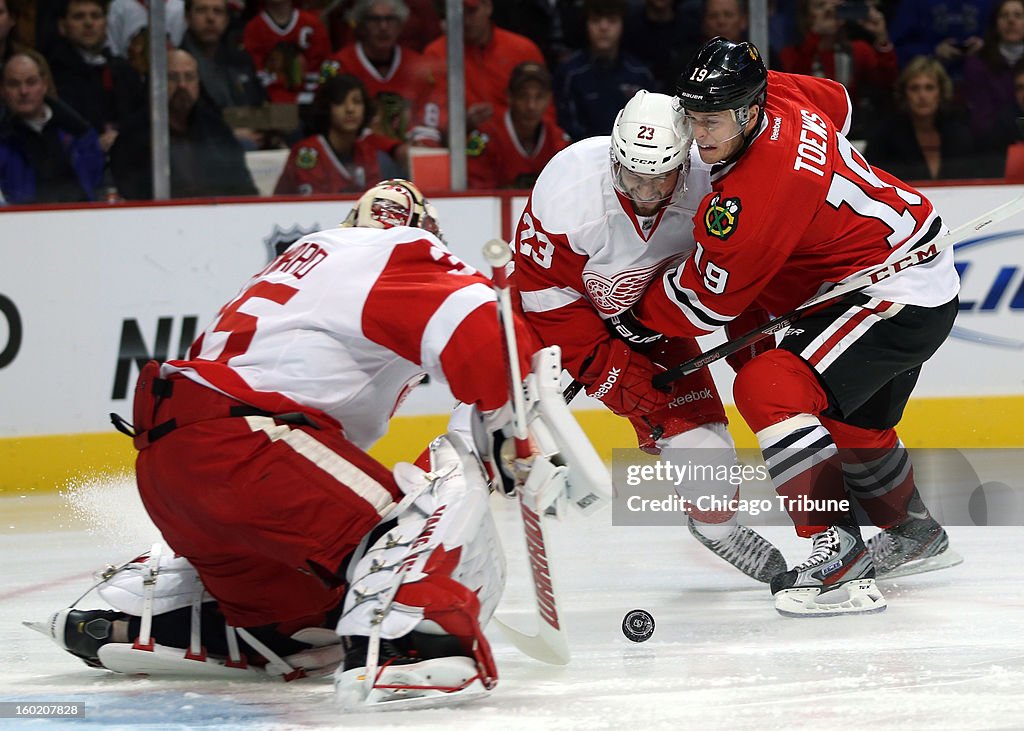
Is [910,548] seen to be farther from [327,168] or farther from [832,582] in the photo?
[327,168]

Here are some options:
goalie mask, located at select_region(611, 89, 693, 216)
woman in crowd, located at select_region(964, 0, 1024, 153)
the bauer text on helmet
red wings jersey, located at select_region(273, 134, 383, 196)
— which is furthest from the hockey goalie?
woman in crowd, located at select_region(964, 0, 1024, 153)

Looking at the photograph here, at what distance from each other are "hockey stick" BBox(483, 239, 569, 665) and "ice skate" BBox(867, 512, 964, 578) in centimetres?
111

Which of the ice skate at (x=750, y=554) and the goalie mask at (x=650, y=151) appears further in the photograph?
the ice skate at (x=750, y=554)

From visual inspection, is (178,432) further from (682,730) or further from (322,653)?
(682,730)

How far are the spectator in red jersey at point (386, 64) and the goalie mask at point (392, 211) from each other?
8.67 ft

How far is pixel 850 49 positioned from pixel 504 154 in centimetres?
132

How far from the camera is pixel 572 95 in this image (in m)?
5.40

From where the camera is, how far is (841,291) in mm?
3215

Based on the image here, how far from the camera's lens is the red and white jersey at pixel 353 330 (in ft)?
7.66

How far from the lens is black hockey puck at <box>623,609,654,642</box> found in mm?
2803

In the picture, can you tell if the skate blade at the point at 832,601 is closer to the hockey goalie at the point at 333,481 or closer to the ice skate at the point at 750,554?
the ice skate at the point at 750,554

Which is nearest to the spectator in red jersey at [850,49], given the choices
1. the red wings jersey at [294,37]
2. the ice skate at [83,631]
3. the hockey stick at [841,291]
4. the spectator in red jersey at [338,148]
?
the spectator in red jersey at [338,148]

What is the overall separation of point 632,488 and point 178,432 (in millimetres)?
1244

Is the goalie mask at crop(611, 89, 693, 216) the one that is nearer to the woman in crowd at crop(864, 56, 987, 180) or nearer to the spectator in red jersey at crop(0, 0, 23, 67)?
the woman in crowd at crop(864, 56, 987, 180)
